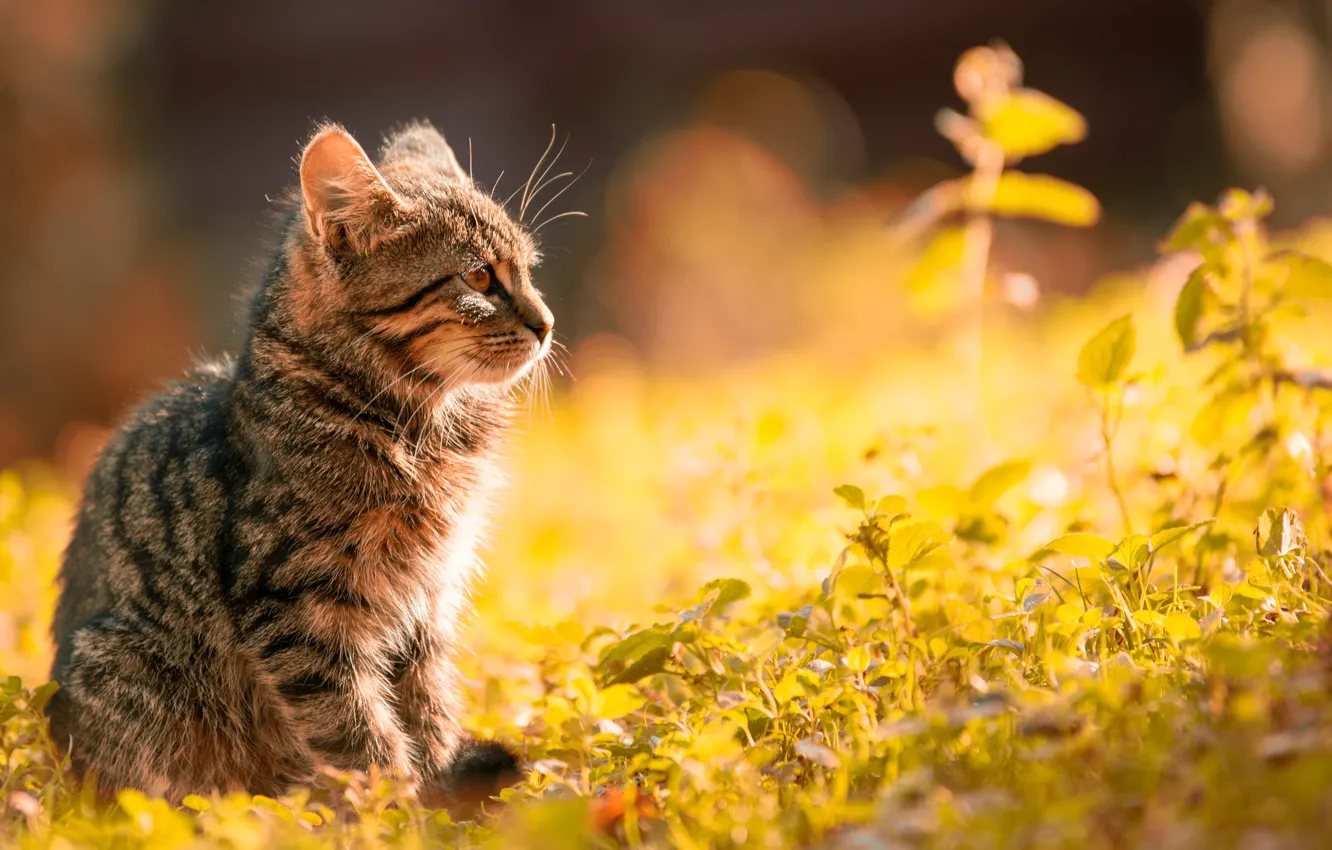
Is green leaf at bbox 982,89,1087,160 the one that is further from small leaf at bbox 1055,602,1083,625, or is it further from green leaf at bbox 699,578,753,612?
green leaf at bbox 699,578,753,612

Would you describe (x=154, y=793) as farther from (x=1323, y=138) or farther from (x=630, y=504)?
(x=1323, y=138)

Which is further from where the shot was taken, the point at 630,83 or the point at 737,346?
the point at 630,83

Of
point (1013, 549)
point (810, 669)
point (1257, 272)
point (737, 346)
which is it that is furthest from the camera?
point (737, 346)

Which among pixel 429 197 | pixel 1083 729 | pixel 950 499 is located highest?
pixel 429 197

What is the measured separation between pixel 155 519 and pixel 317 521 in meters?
0.53

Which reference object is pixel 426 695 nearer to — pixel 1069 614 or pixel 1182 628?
pixel 1069 614

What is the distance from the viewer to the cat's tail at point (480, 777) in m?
2.71

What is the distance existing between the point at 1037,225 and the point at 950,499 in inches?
363

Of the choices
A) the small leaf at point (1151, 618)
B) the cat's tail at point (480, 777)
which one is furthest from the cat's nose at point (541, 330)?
the small leaf at point (1151, 618)

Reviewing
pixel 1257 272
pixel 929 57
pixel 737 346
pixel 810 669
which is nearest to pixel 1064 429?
pixel 1257 272

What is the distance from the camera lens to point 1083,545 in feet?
8.43

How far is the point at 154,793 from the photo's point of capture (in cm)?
284

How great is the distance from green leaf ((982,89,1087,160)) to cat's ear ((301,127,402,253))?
78.2 inches

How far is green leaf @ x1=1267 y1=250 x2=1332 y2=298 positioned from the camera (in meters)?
2.85
